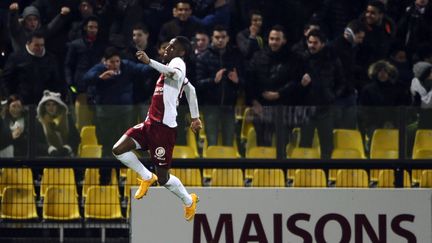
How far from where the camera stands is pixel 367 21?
20125 mm

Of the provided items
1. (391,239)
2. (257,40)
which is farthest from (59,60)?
(391,239)

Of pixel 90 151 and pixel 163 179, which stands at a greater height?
pixel 90 151

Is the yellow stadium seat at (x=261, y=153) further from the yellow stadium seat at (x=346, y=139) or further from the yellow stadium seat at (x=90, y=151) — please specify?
the yellow stadium seat at (x=90, y=151)

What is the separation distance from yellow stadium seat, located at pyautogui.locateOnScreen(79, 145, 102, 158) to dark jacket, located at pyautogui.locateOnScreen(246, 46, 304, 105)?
8.08 ft

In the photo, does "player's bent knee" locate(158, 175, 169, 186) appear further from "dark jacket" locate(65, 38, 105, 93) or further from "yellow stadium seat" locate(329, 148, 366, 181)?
"dark jacket" locate(65, 38, 105, 93)

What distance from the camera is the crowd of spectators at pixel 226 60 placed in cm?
1702

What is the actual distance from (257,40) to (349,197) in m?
4.01

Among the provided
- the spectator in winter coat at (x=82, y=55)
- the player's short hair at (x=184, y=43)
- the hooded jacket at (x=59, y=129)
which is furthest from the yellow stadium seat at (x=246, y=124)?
the spectator in winter coat at (x=82, y=55)

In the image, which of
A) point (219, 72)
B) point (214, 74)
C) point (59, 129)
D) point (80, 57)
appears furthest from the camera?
point (80, 57)

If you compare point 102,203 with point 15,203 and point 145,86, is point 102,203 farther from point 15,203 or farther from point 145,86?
point 145,86

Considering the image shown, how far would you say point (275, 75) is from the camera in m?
18.6

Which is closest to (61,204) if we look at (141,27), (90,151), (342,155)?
(90,151)

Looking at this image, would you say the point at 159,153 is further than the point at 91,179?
No

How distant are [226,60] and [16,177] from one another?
3592 mm
